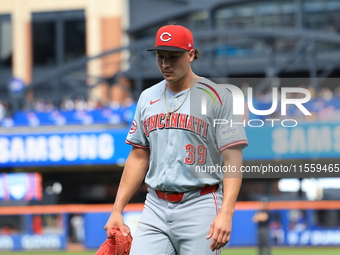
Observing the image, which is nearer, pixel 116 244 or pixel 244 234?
pixel 116 244

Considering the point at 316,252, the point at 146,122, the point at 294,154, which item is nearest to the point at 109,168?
the point at 294,154

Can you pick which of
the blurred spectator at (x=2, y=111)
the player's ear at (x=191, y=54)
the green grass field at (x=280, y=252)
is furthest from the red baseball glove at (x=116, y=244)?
the blurred spectator at (x=2, y=111)

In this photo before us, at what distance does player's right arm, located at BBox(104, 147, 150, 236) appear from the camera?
3843mm

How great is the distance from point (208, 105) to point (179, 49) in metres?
0.36

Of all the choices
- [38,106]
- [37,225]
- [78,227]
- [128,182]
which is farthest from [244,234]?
[128,182]

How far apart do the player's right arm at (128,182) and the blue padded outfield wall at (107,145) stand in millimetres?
13199

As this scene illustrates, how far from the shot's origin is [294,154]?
56.6 feet

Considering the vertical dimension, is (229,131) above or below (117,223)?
above

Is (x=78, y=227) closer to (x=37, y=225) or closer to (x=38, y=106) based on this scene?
(x=37, y=225)

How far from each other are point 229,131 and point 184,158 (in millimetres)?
301

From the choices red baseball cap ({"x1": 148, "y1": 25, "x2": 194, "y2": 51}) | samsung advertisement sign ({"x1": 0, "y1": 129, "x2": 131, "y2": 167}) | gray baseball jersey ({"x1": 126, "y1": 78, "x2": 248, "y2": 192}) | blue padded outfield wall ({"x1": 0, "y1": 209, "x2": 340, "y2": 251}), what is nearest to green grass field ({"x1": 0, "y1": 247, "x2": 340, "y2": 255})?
blue padded outfield wall ({"x1": 0, "y1": 209, "x2": 340, "y2": 251})

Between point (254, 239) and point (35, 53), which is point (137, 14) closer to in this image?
point (35, 53)

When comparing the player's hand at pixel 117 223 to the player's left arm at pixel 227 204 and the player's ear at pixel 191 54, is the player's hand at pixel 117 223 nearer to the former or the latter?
the player's left arm at pixel 227 204

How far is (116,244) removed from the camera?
3.79m
